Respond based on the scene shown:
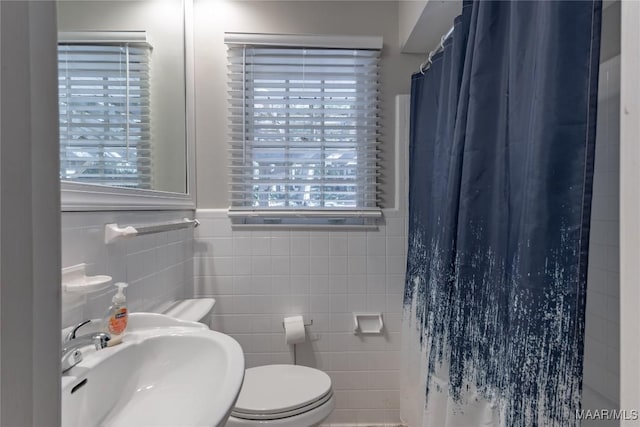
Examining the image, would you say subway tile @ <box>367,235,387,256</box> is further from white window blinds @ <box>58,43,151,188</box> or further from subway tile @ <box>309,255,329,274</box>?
white window blinds @ <box>58,43,151,188</box>

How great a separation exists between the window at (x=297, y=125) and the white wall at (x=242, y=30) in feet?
0.22

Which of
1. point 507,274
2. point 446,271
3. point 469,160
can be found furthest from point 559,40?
point 446,271

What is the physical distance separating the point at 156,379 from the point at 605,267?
138cm

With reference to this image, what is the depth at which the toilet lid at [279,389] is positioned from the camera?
3.90 feet

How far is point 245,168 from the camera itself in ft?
5.47

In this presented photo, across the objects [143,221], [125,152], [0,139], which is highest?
[125,152]

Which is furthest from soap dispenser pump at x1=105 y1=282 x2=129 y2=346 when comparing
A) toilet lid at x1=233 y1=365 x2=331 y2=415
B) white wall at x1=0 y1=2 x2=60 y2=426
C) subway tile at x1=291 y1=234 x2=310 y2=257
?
subway tile at x1=291 y1=234 x2=310 y2=257

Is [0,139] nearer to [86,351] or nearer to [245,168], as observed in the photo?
[86,351]

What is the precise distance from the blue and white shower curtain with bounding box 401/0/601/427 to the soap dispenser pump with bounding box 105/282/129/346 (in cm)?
97

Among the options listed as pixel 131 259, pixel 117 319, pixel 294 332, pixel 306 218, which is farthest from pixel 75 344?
pixel 306 218

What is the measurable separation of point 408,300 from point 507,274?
796 mm

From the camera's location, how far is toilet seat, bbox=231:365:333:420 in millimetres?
1177

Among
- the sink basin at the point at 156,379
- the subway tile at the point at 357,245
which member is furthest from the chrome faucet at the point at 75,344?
the subway tile at the point at 357,245

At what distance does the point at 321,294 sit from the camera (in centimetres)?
169
